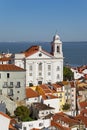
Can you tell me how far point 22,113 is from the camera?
78.5 feet

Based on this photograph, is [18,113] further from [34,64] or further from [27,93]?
[34,64]

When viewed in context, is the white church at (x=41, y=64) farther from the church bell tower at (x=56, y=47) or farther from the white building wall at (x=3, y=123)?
the white building wall at (x=3, y=123)

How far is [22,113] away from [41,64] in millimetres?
11707

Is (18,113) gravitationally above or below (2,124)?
below

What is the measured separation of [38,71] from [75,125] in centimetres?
Answer: 1362

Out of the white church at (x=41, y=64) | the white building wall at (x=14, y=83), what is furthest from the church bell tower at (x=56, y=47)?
the white building wall at (x=14, y=83)

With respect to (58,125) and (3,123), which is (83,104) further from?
(3,123)

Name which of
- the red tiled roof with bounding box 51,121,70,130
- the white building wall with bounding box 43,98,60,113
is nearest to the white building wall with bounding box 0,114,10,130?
the red tiled roof with bounding box 51,121,70,130

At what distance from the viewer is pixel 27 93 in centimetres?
2744

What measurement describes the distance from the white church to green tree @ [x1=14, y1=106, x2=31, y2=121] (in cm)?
986

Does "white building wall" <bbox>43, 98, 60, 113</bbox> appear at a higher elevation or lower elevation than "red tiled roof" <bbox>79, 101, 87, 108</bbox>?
higher

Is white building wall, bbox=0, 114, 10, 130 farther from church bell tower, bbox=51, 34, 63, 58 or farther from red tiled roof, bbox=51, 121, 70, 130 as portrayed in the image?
church bell tower, bbox=51, 34, 63, 58

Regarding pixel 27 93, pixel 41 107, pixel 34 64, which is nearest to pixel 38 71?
pixel 34 64

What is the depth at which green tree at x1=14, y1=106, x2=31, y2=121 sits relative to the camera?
77.7 feet
